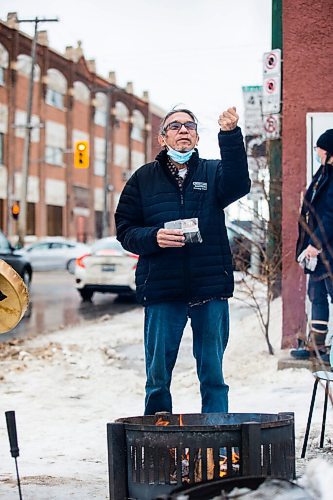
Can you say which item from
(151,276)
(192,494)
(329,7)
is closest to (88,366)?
(329,7)

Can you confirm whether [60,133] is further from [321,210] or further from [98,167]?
[321,210]

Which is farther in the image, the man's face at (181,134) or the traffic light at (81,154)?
the traffic light at (81,154)

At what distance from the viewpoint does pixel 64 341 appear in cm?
1199

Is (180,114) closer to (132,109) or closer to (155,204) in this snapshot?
(155,204)

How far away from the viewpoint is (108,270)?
18.6 meters

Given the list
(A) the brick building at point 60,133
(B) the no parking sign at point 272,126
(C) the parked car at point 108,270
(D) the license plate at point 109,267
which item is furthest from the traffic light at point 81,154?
(B) the no parking sign at point 272,126

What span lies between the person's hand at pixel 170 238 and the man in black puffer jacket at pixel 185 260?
2 centimetres

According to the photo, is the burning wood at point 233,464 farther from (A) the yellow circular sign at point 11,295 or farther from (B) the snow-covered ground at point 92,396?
(A) the yellow circular sign at point 11,295

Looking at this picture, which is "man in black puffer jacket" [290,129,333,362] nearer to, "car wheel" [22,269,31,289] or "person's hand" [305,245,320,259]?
"person's hand" [305,245,320,259]

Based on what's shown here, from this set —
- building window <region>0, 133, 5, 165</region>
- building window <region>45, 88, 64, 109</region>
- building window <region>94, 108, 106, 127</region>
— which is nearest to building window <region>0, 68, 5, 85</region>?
building window <region>0, 133, 5, 165</region>

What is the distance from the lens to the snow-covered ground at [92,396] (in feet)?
15.9

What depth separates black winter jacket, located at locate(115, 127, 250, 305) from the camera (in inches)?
184

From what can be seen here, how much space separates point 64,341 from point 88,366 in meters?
2.46

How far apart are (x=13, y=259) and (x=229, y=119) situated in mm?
12698
